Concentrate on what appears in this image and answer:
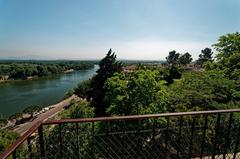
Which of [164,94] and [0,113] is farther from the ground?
[164,94]

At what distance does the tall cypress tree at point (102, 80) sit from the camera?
71.4 ft

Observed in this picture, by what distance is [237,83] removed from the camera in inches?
493

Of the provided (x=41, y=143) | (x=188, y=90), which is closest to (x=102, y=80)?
(x=188, y=90)

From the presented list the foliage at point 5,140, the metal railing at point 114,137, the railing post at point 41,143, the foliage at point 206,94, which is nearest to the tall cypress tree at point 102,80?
the foliage at point 5,140

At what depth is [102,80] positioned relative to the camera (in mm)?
23562

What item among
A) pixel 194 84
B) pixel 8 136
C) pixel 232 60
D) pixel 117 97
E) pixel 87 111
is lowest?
pixel 8 136

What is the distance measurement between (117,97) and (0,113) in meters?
29.2

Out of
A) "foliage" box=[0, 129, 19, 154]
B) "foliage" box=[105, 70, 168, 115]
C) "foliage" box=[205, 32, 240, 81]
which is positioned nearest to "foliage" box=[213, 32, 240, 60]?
"foliage" box=[205, 32, 240, 81]

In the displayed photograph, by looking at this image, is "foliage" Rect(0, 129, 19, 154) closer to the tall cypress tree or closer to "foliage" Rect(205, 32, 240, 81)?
the tall cypress tree

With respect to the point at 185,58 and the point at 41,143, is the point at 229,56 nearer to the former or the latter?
the point at 41,143

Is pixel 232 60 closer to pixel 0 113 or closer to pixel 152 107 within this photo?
pixel 152 107

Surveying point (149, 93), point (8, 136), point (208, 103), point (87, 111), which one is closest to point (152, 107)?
point (149, 93)

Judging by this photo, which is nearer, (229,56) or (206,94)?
(206,94)

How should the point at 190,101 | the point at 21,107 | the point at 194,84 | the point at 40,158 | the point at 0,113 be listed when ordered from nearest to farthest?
the point at 40,158 < the point at 190,101 < the point at 194,84 < the point at 0,113 < the point at 21,107
